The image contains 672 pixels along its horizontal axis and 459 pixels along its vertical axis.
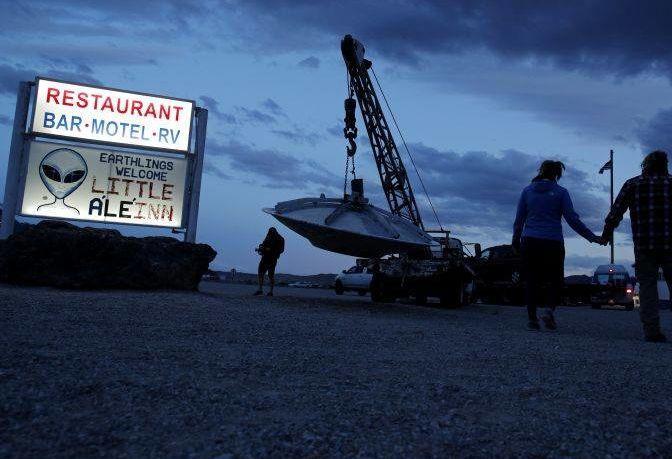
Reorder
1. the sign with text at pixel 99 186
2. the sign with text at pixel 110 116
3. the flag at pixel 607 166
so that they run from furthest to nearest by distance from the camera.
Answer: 1. the flag at pixel 607 166
2. the sign with text at pixel 110 116
3. the sign with text at pixel 99 186

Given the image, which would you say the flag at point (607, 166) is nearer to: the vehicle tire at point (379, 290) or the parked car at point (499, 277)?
the parked car at point (499, 277)

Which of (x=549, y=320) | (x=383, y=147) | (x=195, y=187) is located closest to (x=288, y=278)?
(x=383, y=147)

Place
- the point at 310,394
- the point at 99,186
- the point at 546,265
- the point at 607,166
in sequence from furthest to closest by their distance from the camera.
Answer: the point at 607,166, the point at 99,186, the point at 546,265, the point at 310,394

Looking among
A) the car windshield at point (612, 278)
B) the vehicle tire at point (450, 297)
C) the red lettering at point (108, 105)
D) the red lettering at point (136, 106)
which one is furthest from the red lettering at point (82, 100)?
the car windshield at point (612, 278)

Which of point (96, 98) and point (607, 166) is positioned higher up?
point (607, 166)

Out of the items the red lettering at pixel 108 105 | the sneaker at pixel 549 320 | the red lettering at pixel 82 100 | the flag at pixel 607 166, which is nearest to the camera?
the sneaker at pixel 549 320

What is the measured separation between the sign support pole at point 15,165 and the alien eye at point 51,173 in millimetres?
504

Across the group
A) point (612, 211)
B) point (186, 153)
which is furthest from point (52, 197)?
point (612, 211)

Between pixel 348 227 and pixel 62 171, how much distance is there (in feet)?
22.1

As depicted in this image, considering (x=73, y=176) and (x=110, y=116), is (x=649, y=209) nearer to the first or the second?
(x=110, y=116)

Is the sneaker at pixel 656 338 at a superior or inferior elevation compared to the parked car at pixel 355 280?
inferior

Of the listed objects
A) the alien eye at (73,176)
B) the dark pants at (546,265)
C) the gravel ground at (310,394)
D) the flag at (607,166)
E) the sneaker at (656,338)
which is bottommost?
the gravel ground at (310,394)

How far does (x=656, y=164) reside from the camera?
22.6 ft

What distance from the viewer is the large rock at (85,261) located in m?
10.4
